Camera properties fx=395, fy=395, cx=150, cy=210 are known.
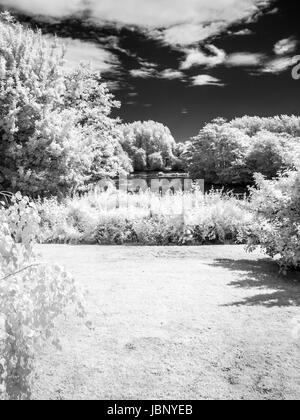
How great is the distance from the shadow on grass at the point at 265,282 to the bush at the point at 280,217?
0.33m

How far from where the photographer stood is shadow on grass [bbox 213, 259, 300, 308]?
5.96 meters

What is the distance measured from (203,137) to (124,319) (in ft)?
147

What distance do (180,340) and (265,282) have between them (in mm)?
3087

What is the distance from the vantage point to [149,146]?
8806 cm

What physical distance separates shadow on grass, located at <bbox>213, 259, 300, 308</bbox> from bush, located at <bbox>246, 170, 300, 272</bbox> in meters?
0.33

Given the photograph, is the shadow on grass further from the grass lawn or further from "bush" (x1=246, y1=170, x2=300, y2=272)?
"bush" (x1=246, y1=170, x2=300, y2=272)

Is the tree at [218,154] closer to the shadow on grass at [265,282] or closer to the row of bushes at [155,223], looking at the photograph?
the row of bushes at [155,223]

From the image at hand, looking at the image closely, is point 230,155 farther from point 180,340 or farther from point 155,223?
point 180,340

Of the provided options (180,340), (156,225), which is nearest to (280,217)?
(156,225)

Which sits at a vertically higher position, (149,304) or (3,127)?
(3,127)

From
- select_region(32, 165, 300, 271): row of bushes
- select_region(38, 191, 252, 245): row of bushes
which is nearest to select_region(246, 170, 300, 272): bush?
select_region(32, 165, 300, 271): row of bushes
